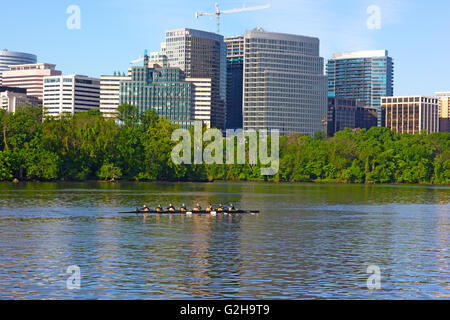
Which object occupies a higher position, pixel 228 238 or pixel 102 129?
pixel 102 129

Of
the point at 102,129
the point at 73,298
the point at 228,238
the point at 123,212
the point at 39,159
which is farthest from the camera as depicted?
the point at 102,129

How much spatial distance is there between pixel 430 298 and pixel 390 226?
3909cm

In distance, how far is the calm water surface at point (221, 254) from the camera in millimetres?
38625

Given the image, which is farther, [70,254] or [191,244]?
[191,244]

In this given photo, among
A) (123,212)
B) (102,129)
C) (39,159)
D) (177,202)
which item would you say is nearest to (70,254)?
(123,212)

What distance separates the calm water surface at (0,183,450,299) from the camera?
3862 cm

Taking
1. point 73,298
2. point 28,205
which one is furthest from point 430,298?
point 28,205

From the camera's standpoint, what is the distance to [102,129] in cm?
19138

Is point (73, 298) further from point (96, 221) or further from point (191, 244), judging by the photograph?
point (96, 221)

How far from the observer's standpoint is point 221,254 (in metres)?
51.7

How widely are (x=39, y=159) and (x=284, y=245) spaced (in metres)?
124
